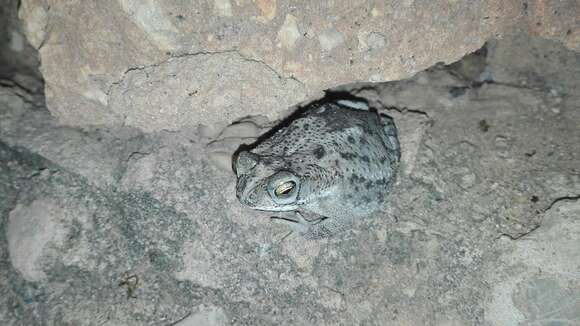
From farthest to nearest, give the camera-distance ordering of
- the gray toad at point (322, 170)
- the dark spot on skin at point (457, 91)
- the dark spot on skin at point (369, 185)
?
the dark spot on skin at point (457, 91)
the dark spot on skin at point (369, 185)
the gray toad at point (322, 170)

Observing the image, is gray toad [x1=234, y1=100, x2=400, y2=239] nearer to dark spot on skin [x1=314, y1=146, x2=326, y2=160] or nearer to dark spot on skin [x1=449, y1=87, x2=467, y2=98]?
dark spot on skin [x1=314, y1=146, x2=326, y2=160]

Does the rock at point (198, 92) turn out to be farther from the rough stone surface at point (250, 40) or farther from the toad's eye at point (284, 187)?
the toad's eye at point (284, 187)

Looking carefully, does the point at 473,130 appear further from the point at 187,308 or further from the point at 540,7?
the point at 187,308

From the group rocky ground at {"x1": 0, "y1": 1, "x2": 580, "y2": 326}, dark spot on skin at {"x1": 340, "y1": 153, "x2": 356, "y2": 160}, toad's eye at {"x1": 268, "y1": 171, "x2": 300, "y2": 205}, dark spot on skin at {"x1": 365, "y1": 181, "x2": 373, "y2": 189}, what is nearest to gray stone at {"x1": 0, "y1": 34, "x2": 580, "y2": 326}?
rocky ground at {"x1": 0, "y1": 1, "x2": 580, "y2": 326}

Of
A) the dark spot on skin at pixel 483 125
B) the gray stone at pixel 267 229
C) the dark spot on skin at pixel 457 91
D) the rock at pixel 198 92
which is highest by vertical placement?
the dark spot on skin at pixel 457 91

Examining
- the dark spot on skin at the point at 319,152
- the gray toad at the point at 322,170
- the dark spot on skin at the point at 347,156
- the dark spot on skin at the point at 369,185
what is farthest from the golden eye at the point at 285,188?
the dark spot on skin at the point at 369,185

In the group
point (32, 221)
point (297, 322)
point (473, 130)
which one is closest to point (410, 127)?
point (473, 130)
